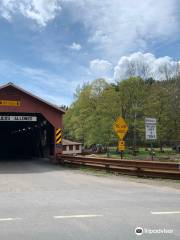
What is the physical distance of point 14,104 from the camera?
24.9 m

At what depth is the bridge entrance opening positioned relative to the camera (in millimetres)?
27544

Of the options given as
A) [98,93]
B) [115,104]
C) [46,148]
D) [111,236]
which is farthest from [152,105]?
[111,236]

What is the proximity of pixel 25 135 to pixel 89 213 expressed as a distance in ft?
112

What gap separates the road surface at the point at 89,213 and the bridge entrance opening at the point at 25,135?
632 inches

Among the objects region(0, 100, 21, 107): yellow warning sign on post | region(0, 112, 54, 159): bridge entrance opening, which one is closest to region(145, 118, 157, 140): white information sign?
region(0, 100, 21, 107): yellow warning sign on post

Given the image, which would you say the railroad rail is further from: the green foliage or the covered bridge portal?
the green foliage

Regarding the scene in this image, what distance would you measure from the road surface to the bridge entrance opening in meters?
16.1

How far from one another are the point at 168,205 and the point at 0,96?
716 inches

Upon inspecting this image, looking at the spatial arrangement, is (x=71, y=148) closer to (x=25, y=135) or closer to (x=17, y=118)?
(x=25, y=135)

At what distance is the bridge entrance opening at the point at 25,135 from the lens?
27.5 m

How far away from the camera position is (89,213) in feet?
24.2

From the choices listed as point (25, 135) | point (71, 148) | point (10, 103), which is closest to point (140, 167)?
point (10, 103)

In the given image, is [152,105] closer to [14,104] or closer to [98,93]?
[98,93]

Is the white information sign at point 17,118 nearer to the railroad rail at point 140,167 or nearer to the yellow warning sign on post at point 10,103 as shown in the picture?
the yellow warning sign on post at point 10,103
